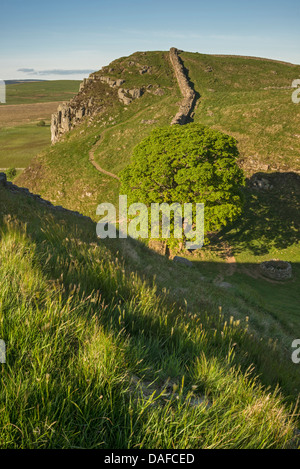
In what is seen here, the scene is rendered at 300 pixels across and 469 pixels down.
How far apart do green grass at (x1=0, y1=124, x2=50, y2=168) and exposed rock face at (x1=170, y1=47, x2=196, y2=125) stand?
46.3m

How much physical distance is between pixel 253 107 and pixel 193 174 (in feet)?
125

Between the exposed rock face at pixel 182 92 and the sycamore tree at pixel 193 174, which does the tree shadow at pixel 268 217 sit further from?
the exposed rock face at pixel 182 92

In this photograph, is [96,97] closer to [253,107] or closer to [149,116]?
[149,116]

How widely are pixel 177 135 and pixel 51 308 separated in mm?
28782

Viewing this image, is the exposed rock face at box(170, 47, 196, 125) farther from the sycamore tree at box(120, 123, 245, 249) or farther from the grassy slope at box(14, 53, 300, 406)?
the sycamore tree at box(120, 123, 245, 249)

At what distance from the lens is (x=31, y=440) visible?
2.21 metres

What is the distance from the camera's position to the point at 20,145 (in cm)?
9775

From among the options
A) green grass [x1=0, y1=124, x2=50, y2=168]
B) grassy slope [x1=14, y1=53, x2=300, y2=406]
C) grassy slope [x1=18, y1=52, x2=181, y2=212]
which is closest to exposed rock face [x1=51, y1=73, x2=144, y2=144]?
grassy slope [x1=18, y1=52, x2=181, y2=212]

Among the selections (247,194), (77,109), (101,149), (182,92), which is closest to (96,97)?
(77,109)

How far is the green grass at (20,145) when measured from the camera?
80344 millimetres

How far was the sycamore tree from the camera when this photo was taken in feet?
84.3

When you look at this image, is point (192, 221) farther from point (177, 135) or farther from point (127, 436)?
point (127, 436)

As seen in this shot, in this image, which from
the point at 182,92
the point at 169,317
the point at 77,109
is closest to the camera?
the point at 169,317

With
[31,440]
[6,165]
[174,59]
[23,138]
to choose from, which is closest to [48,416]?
[31,440]
